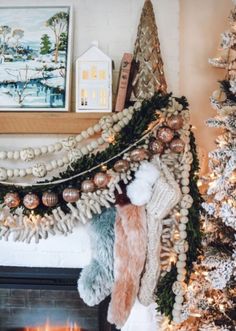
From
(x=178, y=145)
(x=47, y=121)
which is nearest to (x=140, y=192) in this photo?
(x=178, y=145)

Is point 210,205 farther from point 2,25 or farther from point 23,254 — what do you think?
point 2,25

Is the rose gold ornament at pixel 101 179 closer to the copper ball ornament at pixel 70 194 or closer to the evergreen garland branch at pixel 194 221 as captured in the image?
the copper ball ornament at pixel 70 194

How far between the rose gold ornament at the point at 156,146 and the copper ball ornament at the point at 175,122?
0.07 meters

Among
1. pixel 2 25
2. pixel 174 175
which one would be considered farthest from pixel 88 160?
pixel 2 25

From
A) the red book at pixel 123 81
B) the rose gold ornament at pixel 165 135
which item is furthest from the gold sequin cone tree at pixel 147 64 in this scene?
the rose gold ornament at pixel 165 135

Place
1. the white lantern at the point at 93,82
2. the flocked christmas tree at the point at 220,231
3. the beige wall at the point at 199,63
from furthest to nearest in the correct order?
the beige wall at the point at 199,63, the white lantern at the point at 93,82, the flocked christmas tree at the point at 220,231

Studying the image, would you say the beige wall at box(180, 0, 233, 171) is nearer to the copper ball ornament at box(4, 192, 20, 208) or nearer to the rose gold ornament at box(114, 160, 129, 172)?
the rose gold ornament at box(114, 160, 129, 172)

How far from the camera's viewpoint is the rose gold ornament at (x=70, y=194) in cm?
139

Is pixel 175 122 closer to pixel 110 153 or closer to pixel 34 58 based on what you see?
pixel 110 153

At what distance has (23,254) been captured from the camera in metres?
1.61

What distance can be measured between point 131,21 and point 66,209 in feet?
2.55

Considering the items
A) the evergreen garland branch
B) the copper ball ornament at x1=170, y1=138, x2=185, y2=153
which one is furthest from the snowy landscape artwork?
the evergreen garland branch

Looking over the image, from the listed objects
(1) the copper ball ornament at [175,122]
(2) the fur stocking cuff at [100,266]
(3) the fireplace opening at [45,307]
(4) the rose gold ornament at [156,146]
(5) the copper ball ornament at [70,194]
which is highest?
(1) the copper ball ornament at [175,122]

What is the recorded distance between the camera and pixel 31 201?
4.56 feet
